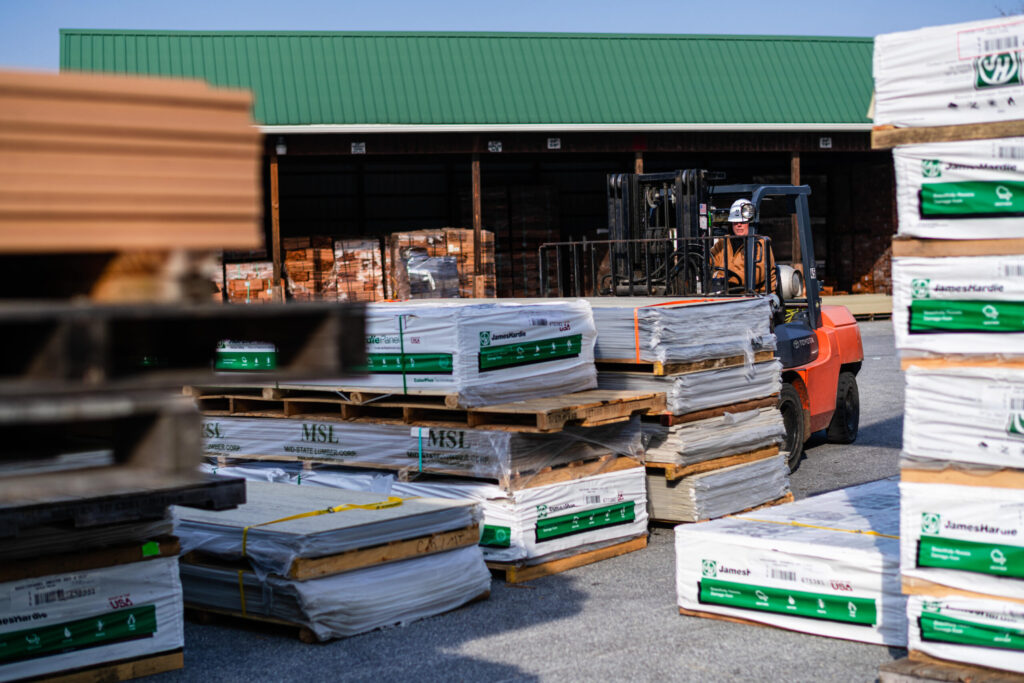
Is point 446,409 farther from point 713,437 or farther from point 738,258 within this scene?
point 738,258

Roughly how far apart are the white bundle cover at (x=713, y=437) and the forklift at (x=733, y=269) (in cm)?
158

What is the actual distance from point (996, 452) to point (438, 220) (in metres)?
23.1

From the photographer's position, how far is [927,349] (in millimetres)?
4602

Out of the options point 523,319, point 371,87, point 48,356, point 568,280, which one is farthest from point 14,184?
point 568,280

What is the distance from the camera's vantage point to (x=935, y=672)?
14.7ft

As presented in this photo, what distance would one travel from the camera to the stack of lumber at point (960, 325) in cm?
436

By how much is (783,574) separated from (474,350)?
2284 millimetres

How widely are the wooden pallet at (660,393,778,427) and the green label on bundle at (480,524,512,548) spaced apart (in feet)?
5.41

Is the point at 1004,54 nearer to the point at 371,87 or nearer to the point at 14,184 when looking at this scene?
the point at 14,184

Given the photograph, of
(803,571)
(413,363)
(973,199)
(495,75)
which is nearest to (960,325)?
(973,199)

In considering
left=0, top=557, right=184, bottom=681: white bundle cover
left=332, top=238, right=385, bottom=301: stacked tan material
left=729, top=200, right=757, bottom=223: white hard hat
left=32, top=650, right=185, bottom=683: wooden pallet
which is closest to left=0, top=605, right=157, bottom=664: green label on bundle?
left=0, top=557, right=184, bottom=681: white bundle cover

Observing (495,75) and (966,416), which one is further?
(495,75)

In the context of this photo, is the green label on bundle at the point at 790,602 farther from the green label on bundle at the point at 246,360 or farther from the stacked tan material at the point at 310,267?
the stacked tan material at the point at 310,267

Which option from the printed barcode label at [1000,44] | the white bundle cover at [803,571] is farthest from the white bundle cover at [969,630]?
the printed barcode label at [1000,44]
